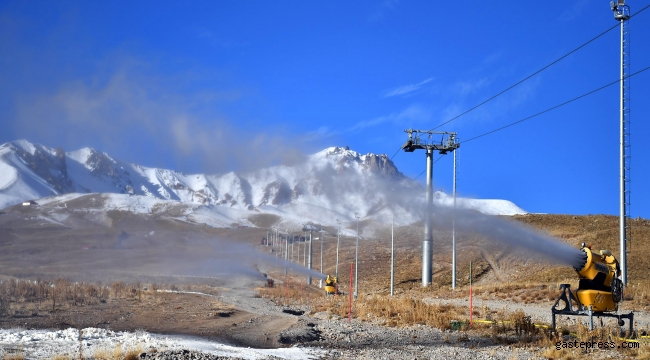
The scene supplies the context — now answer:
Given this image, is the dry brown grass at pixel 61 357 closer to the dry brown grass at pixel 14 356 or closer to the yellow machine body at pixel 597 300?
the dry brown grass at pixel 14 356

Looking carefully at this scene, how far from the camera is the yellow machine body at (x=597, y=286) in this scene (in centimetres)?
1948

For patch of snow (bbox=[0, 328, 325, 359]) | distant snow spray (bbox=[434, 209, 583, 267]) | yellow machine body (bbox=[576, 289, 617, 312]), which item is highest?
distant snow spray (bbox=[434, 209, 583, 267])

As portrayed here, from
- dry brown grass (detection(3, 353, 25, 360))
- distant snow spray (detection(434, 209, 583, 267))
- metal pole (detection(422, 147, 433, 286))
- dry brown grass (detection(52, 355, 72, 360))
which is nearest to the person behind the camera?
dry brown grass (detection(52, 355, 72, 360))

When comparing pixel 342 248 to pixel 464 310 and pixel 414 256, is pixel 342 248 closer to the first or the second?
pixel 414 256

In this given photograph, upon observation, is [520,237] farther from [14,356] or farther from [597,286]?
[14,356]

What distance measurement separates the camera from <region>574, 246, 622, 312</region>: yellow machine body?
19.5 m

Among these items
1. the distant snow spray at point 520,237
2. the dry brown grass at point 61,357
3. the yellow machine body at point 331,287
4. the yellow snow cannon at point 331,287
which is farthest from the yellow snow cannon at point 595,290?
the yellow machine body at point 331,287

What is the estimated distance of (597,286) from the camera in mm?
19672

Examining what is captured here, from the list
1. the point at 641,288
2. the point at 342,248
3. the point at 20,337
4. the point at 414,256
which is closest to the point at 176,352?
the point at 20,337

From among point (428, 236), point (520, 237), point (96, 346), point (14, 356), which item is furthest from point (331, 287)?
point (14, 356)

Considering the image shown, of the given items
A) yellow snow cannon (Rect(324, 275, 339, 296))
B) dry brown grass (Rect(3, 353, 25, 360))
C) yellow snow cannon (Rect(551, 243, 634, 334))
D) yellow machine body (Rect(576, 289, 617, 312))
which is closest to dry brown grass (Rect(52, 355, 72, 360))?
dry brown grass (Rect(3, 353, 25, 360))

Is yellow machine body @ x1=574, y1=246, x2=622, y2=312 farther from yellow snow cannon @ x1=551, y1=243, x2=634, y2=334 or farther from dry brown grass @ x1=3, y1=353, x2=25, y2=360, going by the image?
dry brown grass @ x1=3, y1=353, x2=25, y2=360

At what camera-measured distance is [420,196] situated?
53.0 meters

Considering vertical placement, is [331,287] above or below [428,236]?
below
